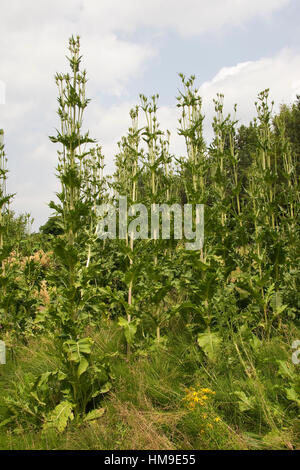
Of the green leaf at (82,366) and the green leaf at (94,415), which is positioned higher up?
the green leaf at (82,366)

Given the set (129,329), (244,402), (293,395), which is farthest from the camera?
(129,329)

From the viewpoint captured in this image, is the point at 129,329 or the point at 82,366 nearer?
the point at 82,366

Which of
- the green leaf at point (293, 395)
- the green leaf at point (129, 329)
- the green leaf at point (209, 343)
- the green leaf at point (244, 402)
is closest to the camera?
the green leaf at point (293, 395)

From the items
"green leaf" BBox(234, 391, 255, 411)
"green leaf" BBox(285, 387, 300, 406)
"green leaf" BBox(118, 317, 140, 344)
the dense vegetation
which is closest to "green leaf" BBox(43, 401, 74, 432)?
the dense vegetation

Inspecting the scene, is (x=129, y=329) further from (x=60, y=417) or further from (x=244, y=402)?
(x=244, y=402)

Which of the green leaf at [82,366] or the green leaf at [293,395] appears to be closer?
the green leaf at [293,395]

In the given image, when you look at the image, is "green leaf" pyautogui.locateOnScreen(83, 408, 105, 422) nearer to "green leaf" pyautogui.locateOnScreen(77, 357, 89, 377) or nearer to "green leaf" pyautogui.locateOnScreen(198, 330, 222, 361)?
"green leaf" pyautogui.locateOnScreen(77, 357, 89, 377)

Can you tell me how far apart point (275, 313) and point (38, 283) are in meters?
4.48

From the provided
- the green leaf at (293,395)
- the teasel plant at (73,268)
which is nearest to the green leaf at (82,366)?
the teasel plant at (73,268)

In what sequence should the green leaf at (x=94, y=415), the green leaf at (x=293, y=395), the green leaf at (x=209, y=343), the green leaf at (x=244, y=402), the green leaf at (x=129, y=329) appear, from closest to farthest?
the green leaf at (x=293, y=395)
the green leaf at (x=244, y=402)
the green leaf at (x=94, y=415)
the green leaf at (x=209, y=343)
the green leaf at (x=129, y=329)

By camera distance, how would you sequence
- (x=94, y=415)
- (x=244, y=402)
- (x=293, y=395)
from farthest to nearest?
(x=94, y=415), (x=244, y=402), (x=293, y=395)

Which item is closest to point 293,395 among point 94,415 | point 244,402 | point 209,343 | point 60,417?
point 244,402

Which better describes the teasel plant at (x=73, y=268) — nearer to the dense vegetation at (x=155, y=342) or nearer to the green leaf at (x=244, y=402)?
the dense vegetation at (x=155, y=342)

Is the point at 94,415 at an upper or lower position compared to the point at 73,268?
lower
